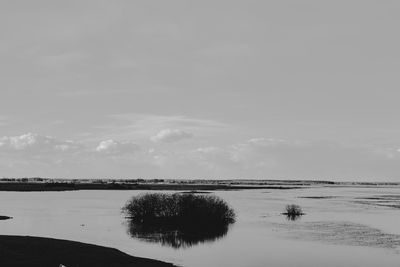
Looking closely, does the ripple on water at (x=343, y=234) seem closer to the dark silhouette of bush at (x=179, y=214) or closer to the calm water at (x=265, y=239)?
the calm water at (x=265, y=239)

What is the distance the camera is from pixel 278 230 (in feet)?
200

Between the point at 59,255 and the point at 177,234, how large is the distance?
21.5m

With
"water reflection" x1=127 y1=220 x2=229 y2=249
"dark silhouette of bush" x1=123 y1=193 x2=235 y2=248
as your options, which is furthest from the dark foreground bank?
"dark silhouette of bush" x1=123 y1=193 x2=235 y2=248

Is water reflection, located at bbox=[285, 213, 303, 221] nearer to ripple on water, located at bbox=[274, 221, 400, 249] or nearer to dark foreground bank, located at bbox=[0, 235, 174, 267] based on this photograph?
ripple on water, located at bbox=[274, 221, 400, 249]

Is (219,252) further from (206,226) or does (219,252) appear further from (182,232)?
(206,226)

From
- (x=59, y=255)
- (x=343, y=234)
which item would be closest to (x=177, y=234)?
(x=343, y=234)

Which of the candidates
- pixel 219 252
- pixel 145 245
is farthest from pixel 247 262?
pixel 145 245

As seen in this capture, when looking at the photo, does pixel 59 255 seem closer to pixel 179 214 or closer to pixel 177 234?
pixel 177 234

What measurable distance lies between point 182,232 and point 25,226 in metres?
18.4

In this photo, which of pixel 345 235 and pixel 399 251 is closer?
pixel 399 251

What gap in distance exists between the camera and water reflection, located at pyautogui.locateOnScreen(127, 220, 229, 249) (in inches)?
2039

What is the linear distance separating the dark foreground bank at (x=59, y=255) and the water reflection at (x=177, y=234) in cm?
951

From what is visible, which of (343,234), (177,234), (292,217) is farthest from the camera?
(292,217)

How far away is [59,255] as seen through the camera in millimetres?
38281
